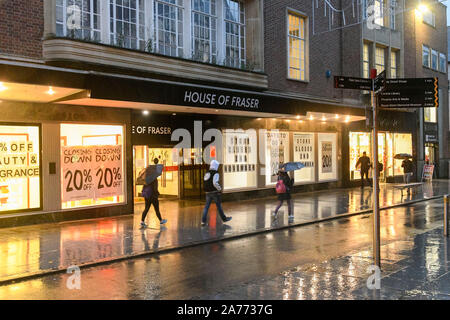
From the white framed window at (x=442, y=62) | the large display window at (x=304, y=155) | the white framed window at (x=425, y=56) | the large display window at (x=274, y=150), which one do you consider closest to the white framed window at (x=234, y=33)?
the large display window at (x=274, y=150)

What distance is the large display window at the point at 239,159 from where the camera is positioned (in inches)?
686

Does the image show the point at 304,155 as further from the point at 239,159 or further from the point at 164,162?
the point at 164,162

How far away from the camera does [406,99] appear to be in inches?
301

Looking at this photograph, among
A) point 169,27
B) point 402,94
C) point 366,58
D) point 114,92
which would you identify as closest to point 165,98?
point 114,92

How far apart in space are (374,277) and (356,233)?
4.19 m

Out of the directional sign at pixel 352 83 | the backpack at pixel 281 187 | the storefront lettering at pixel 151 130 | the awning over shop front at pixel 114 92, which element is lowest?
the backpack at pixel 281 187

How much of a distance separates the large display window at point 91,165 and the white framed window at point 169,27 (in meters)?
3.10

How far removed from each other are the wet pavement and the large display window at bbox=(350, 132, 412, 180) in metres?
6.96

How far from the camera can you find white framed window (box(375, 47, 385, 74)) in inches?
991

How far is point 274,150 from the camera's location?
19.3 m

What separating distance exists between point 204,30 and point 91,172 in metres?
6.48

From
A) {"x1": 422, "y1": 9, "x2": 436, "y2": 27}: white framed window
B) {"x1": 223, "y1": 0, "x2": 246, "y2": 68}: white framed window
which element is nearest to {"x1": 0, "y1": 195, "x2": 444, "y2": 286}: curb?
{"x1": 223, "y1": 0, "x2": 246, "y2": 68}: white framed window

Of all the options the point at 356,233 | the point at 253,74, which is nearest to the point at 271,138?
the point at 253,74

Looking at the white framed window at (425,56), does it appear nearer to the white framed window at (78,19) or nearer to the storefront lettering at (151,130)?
the storefront lettering at (151,130)
